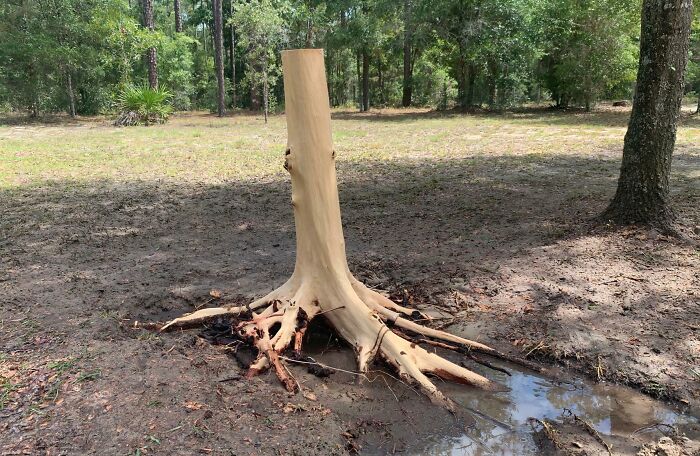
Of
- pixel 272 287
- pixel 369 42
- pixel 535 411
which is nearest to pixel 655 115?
pixel 535 411

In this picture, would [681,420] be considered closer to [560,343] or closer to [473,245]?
[560,343]

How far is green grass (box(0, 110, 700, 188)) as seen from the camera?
935 cm

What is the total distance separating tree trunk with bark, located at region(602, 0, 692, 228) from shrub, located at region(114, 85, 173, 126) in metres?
16.3

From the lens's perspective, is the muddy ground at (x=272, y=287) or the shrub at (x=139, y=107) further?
the shrub at (x=139, y=107)

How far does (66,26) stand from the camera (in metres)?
20.2

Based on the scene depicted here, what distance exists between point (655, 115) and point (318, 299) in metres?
3.37

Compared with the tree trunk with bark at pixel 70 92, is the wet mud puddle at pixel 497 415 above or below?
below

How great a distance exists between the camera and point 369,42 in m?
21.6

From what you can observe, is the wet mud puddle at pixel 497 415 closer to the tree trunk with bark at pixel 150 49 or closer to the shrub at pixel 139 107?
the shrub at pixel 139 107

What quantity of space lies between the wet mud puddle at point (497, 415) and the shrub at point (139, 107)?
17057mm

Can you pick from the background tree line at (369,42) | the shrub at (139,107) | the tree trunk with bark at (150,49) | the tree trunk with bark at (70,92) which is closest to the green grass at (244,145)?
the shrub at (139,107)

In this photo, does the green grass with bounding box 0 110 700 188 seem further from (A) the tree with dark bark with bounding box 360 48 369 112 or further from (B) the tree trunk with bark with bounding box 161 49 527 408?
(A) the tree with dark bark with bounding box 360 48 369 112

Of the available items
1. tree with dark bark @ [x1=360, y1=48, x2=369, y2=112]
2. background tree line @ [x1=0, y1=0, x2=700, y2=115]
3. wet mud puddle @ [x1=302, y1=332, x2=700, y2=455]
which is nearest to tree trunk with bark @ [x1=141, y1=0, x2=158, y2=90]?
background tree line @ [x1=0, y1=0, x2=700, y2=115]

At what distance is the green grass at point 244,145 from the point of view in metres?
9.35
